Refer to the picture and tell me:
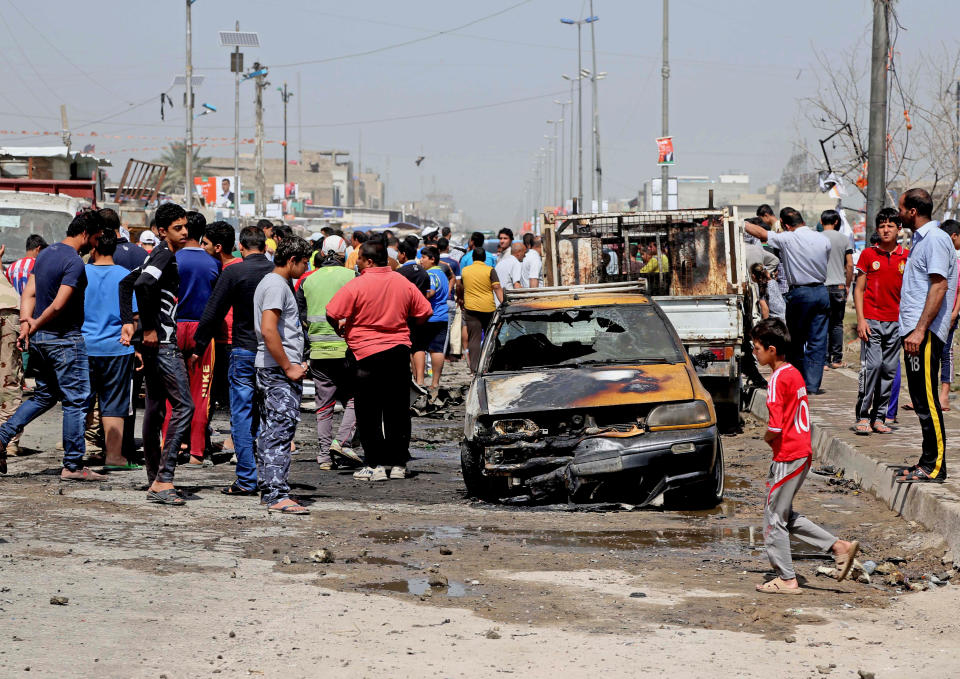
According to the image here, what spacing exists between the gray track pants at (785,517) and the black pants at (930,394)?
6.76 ft

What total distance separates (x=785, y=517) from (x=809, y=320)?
295 inches

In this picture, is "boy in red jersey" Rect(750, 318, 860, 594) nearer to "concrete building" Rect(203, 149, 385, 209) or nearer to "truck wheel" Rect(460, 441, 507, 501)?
"truck wheel" Rect(460, 441, 507, 501)

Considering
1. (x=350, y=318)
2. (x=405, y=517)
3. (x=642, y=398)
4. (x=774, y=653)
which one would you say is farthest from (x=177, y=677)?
(x=350, y=318)

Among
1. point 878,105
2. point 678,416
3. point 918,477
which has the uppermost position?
point 878,105

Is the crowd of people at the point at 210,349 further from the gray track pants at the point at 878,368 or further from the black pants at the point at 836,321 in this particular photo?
the black pants at the point at 836,321

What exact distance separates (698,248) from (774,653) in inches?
434

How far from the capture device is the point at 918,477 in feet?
27.7

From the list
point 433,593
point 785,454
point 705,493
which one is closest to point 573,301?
point 705,493

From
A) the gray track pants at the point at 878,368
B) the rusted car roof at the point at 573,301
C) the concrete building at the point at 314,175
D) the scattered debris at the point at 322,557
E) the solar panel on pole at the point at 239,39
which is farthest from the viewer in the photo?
the concrete building at the point at 314,175

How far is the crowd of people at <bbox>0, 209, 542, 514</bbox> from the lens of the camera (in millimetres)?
8430

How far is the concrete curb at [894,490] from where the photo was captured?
7414 millimetres

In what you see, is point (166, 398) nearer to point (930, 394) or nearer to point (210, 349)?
point (210, 349)

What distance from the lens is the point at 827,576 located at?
676cm

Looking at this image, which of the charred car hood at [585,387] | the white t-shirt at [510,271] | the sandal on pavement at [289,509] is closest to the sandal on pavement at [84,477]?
the sandal on pavement at [289,509]
